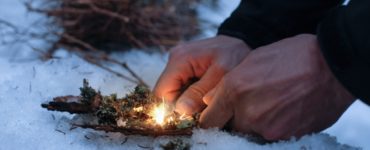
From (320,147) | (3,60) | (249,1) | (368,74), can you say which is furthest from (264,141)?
(3,60)

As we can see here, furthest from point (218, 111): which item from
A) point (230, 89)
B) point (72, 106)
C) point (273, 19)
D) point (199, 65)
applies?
point (273, 19)

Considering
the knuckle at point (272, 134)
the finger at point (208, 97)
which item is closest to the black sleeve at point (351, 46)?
the knuckle at point (272, 134)

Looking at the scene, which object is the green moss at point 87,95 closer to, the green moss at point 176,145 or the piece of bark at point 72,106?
the piece of bark at point 72,106

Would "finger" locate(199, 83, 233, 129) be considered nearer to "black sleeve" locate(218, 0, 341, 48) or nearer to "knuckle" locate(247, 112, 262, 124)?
"knuckle" locate(247, 112, 262, 124)

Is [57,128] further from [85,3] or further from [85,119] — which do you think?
[85,3]

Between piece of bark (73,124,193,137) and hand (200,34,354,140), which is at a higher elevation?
hand (200,34,354,140)

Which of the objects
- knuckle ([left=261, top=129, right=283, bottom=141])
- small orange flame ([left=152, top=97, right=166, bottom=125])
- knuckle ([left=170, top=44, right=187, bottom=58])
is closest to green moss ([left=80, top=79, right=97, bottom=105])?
small orange flame ([left=152, top=97, right=166, bottom=125])

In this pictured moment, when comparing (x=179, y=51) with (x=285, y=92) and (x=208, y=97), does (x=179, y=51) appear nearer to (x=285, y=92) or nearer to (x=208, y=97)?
(x=208, y=97)

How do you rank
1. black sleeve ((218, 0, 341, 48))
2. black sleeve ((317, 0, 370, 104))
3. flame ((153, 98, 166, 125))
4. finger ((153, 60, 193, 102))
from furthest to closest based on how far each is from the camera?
1. black sleeve ((218, 0, 341, 48))
2. finger ((153, 60, 193, 102))
3. flame ((153, 98, 166, 125))
4. black sleeve ((317, 0, 370, 104))
